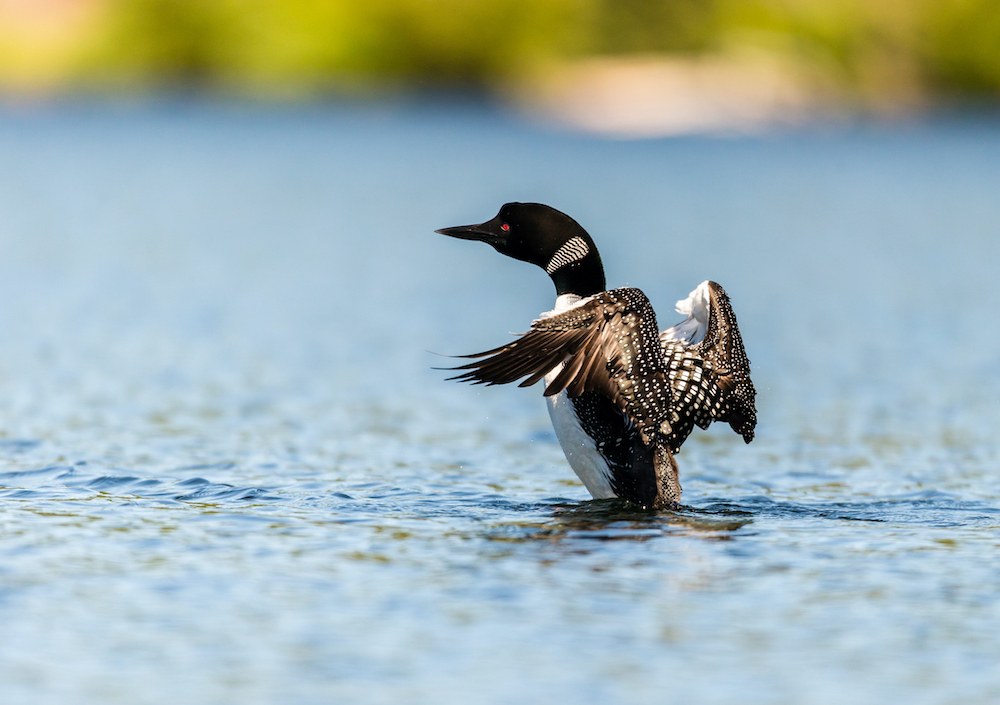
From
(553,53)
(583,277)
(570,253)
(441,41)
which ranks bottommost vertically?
(583,277)

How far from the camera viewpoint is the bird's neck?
8117mm

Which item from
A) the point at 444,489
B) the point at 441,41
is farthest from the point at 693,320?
the point at 441,41

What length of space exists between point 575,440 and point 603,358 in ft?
2.25

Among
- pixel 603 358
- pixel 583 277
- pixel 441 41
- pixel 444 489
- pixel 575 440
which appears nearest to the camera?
pixel 603 358

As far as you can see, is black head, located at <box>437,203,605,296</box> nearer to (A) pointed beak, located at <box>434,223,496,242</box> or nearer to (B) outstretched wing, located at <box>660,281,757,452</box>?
(A) pointed beak, located at <box>434,223,496,242</box>

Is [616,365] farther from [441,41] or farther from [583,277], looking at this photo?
[441,41]

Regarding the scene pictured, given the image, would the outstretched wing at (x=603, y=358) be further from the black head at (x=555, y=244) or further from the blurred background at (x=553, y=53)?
the blurred background at (x=553, y=53)

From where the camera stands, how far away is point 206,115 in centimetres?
5372

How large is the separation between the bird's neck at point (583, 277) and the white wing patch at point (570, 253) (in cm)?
2

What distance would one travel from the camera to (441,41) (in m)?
60.8

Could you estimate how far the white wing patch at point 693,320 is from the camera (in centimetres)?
795

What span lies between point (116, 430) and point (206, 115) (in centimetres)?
4501

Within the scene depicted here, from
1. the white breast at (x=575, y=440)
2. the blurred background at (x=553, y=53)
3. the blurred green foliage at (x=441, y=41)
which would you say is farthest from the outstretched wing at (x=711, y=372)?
→ the blurred green foliage at (x=441, y=41)

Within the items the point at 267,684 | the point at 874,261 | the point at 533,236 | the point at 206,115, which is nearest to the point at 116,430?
the point at 533,236
